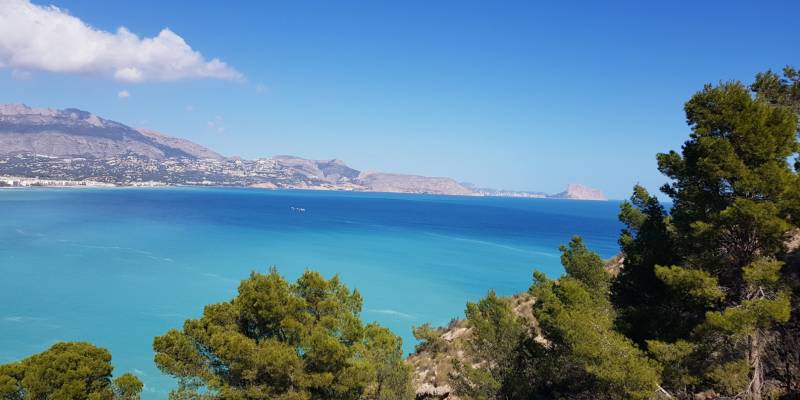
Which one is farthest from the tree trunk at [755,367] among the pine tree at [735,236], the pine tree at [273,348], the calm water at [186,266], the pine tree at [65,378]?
the calm water at [186,266]

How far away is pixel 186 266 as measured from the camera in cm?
5591

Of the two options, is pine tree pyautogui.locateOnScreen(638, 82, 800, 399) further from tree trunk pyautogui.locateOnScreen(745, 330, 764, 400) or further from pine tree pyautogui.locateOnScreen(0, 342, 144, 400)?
pine tree pyautogui.locateOnScreen(0, 342, 144, 400)

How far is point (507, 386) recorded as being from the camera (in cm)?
1567

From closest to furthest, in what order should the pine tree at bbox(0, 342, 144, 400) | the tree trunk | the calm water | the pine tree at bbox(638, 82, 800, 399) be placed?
the pine tree at bbox(638, 82, 800, 399), the tree trunk, the pine tree at bbox(0, 342, 144, 400), the calm water

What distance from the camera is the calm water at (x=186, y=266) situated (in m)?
34.9

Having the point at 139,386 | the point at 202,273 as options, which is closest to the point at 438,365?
the point at 139,386

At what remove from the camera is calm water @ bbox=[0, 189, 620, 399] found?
115ft

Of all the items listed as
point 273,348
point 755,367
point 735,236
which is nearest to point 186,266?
point 273,348

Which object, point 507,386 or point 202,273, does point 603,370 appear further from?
point 202,273

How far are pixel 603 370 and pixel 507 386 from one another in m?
6.05

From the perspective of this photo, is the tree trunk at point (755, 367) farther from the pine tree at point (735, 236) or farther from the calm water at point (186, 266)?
the calm water at point (186, 266)

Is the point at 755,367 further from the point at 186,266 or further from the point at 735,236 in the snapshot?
the point at 186,266

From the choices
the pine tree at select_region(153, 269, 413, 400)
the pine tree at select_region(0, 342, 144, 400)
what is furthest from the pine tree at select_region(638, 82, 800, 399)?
the pine tree at select_region(0, 342, 144, 400)

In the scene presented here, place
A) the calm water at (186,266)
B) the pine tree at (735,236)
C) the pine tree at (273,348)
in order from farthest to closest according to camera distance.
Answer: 1. the calm water at (186,266)
2. the pine tree at (273,348)
3. the pine tree at (735,236)
